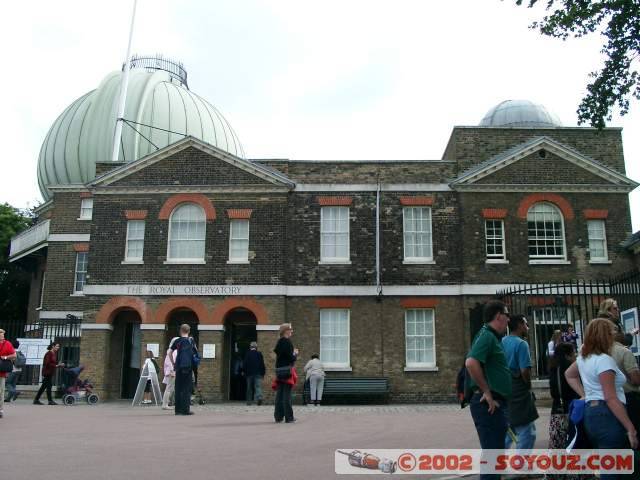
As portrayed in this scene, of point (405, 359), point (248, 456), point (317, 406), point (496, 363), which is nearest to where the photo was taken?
point (496, 363)

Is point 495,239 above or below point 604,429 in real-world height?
above

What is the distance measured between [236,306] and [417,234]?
23.0 feet

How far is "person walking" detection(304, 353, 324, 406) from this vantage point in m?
22.5

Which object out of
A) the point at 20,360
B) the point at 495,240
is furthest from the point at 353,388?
the point at 20,360

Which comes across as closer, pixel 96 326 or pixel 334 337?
pixel 334 337

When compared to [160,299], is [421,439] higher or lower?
lower

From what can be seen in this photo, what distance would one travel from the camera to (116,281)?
24.4 metres

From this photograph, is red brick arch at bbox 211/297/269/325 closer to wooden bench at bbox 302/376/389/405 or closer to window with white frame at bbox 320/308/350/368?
window with white frame at bbox 320/308/350/368

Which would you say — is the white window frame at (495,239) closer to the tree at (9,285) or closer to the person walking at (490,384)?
the person walking at (490,384)

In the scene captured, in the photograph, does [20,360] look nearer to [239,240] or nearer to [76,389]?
[76,389]

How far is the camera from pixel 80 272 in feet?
101

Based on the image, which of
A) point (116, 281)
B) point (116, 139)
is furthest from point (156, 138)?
point (116, 281)

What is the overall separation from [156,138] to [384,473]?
95.8 ft

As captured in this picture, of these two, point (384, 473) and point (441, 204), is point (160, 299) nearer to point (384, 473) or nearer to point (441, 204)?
point (441, 204)
